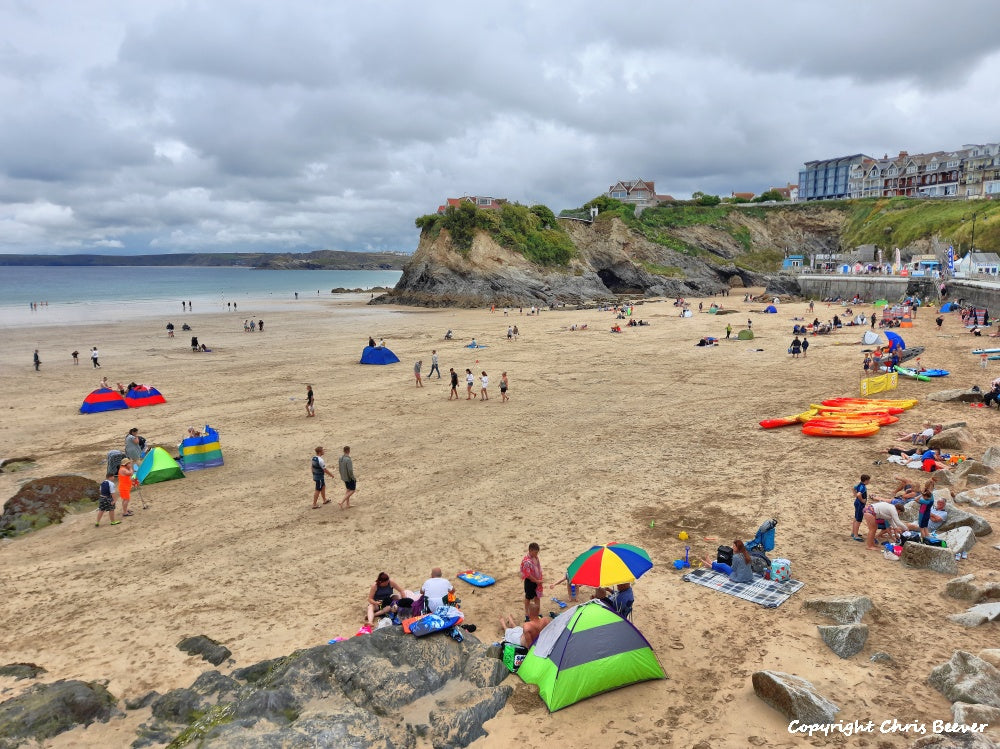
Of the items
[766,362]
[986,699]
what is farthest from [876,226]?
[986,699]

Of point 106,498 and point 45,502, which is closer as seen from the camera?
point 106,498

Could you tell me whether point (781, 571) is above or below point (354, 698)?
above

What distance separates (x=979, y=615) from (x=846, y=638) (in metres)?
1.91

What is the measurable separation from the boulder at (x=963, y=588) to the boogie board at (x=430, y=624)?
22.6 feet

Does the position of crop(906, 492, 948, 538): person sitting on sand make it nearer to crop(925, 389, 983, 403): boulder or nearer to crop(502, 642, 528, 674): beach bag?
crop(502, 642, 528, 674): beach bag

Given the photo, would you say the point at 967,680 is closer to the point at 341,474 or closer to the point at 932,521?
the point at 932,521

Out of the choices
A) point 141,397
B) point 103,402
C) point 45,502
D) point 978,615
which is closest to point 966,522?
point 978,615

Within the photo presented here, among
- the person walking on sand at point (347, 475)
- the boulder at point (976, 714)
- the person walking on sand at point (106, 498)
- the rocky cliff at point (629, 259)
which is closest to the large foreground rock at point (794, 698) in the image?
the boulder at point (976, 714)

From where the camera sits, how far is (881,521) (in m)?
9.91

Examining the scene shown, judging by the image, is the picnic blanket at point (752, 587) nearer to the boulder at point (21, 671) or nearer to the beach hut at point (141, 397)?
the boulder at point (21, 671)

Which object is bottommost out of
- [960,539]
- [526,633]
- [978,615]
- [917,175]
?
[526,633]

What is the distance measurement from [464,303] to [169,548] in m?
55.6

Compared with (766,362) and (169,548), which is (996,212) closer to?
(766,362)

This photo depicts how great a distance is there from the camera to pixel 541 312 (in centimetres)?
5788
